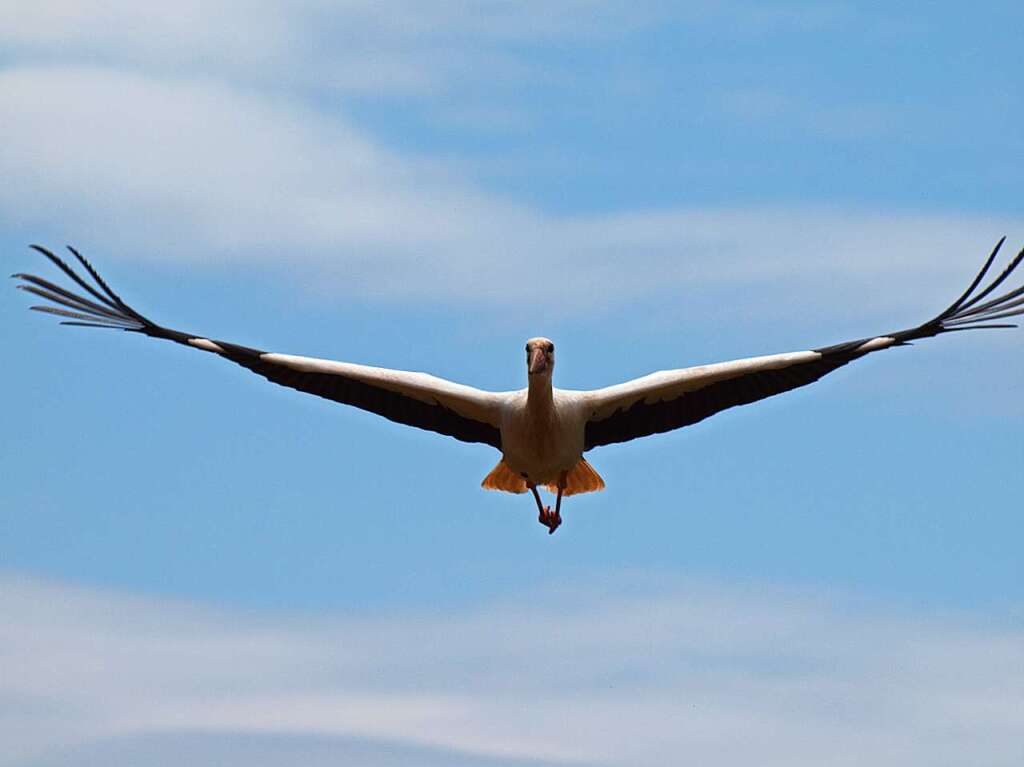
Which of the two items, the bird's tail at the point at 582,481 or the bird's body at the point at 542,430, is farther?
the bird's tail at the point at 582,481

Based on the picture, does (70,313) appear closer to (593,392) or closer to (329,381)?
(329,381)

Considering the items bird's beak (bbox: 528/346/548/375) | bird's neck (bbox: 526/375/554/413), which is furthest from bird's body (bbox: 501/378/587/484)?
bird's beak (bbox: 528/346/548/375)

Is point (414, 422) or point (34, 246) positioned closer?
point (34, 246)

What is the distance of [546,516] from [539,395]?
154 cm

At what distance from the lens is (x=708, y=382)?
2908 centimetres

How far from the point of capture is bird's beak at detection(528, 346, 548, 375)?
91.9 ft

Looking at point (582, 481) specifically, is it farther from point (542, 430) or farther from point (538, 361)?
point (538, 361)

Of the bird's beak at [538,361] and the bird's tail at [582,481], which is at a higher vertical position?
the bird's beak at [538,361]

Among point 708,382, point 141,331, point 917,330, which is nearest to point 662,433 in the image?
point 708,382

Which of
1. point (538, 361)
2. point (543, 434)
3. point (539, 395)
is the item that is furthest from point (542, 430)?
point (538, 361)

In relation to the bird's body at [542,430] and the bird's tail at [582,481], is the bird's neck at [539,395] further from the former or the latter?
the bird's tail at [582,481]

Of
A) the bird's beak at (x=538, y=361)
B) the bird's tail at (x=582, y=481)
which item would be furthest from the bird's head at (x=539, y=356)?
the bird's tail at (x=582, y=481)

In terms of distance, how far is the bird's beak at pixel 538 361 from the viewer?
2802 centimetres

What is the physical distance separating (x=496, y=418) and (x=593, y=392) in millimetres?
894
